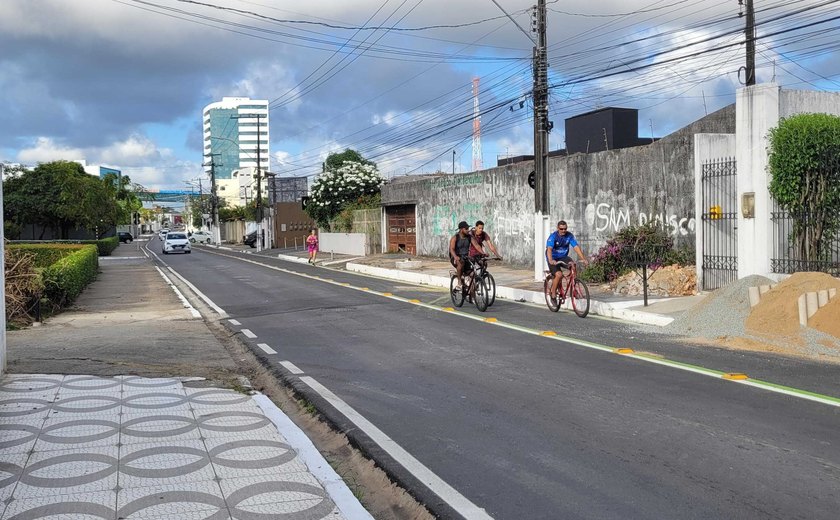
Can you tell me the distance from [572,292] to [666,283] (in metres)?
3.69

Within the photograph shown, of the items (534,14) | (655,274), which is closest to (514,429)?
(655,274)

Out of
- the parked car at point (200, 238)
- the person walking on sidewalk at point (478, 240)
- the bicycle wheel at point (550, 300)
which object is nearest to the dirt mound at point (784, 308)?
the bicycle wheel at point (550, 300)

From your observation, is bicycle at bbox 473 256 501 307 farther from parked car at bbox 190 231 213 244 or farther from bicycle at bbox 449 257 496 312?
parked car at bbox 190 231 213 244

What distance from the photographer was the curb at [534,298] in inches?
531

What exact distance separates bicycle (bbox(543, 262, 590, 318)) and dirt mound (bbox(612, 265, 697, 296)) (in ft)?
8.94

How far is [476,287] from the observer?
50.7 feet

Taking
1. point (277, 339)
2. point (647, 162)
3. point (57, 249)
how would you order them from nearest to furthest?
1. point (277, 339)
2. point (647, 162)
3. point (57, 249)

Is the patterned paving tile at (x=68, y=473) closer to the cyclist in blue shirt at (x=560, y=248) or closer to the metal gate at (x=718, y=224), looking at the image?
the cyclist in blue shirt at (x=560, y=248)

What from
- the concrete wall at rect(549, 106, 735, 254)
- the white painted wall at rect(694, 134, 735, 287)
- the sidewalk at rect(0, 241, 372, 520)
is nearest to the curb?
the white painted wall at rect(694, 134, 735, 287)

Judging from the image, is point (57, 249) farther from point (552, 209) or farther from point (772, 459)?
point (772, 459)

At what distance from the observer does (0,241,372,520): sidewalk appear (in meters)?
4.66

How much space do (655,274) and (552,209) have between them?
7.57 metres

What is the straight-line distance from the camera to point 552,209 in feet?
81.4

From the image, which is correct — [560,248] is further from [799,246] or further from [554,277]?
[799,246]
